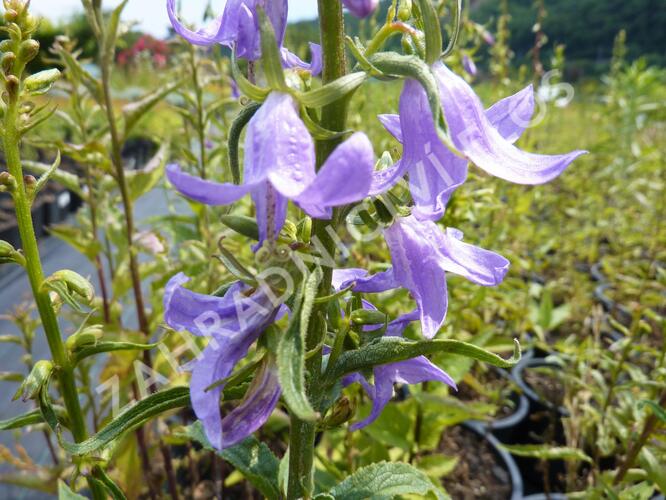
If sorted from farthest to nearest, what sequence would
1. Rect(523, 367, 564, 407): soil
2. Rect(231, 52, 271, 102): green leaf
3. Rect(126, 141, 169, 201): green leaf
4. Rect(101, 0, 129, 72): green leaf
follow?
Rect(523, 367, 564, 407): soil, Rect(126, 141, 169, 201): green leaf, Rect(101, 0, 129, 72): green leaf, Rect(231, 52, 271, 102): green leaf

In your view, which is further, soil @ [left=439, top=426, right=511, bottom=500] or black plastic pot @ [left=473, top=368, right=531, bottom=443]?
black plastic pot @ [left=473, top=368, right=531, bottom=443]

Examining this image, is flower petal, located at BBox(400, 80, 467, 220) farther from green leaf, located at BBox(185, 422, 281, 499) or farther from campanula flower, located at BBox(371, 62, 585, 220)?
green leaf, located at BBox(185, 422, 281, 499)

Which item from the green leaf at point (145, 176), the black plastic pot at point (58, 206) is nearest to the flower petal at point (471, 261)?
the green leaf at point (145, 176)

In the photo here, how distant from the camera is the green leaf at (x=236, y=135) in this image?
0.55m

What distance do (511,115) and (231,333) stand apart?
14.4 inches

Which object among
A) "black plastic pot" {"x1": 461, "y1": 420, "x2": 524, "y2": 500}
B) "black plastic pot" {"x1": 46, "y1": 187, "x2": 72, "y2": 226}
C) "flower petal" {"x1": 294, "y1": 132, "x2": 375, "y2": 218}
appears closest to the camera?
"flower petal" {"x1": 294, "y1": 132, "x2": 375, "y2": 218}

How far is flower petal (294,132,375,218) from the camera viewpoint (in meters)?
0.40

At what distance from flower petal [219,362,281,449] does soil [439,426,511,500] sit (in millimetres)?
1483

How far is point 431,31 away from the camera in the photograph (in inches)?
21.2

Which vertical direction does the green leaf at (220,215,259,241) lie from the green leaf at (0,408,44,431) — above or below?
above

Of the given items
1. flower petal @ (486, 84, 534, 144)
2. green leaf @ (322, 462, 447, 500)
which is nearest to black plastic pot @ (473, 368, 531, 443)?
green leaf @ (322, 462, 447, 500)

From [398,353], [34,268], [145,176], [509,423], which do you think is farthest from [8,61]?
[509,423]

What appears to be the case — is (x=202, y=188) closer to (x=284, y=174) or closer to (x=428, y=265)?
(x=284, y=174)

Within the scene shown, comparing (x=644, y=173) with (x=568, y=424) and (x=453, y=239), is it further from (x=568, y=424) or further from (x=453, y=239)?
(x=453, y=239)
